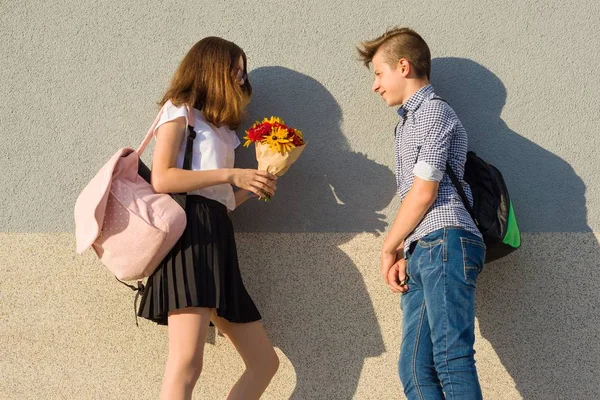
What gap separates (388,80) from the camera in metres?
3.35

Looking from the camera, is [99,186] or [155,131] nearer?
[99,186]

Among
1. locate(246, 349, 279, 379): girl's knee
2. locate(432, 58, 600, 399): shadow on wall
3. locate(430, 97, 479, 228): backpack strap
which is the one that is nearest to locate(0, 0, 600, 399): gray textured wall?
locate(432, 58, 600, 399): shadow on wall

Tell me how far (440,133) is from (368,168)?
70 cm

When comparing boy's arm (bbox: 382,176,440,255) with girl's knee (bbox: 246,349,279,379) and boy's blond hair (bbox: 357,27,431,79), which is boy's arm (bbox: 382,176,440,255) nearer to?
boy's blond hair (bbox: 357,27,431,79)

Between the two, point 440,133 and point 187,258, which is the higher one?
point 440,133

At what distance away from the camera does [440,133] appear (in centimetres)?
306

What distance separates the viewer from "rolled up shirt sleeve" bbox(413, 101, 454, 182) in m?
2.99

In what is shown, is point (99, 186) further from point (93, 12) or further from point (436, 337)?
point (436, 337)

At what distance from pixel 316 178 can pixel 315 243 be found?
345mm

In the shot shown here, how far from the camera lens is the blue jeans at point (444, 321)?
9.45ft

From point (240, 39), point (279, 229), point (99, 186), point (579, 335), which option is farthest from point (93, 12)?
point (579, 335)

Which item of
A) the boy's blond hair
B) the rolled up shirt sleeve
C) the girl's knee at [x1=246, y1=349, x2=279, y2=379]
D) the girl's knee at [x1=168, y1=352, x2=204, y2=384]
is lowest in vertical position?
the girl's knee at [x1=246, y1=349, x2=279, y2=379]

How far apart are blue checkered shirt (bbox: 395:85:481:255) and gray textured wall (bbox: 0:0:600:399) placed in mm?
451

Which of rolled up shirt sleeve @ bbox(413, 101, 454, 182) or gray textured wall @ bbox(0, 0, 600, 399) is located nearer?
rolled up shirt sleeve @ bbox(413, 101, 454, 182)
